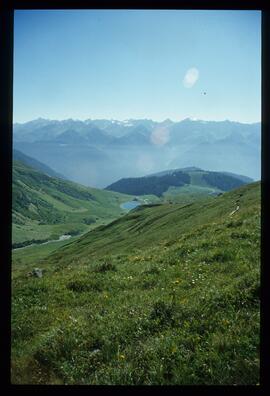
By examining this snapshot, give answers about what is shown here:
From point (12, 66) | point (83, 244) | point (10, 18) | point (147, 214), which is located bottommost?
point (83, 244)

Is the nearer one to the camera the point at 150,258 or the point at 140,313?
the point at 140,313

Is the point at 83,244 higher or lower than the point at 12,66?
lower

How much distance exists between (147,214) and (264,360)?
129m

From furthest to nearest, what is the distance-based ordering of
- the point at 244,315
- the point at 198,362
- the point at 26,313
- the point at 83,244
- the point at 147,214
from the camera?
the point at 147,214, the point at 83,244, the point at 26,313, the point at 244,315, the point at 198,362

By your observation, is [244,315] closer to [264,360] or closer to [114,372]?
[264,360]

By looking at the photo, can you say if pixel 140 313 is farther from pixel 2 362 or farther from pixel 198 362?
pixel 2 362

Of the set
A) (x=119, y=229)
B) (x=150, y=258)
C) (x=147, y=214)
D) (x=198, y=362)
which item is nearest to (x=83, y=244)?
(x=119, y=229)

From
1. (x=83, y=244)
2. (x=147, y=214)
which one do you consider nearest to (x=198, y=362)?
(x=83, y=244)

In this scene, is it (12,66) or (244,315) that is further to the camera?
(244,315)

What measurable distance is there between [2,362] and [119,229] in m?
118

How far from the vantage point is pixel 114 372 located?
6883 millimetres
